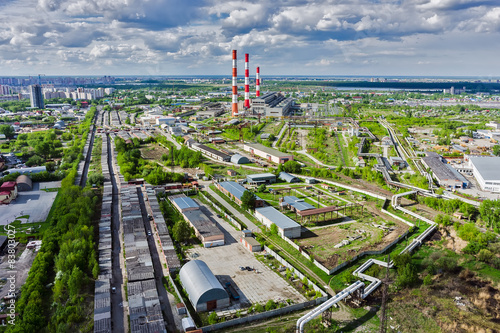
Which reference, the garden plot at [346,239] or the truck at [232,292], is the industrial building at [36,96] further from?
the truck at [232,292]

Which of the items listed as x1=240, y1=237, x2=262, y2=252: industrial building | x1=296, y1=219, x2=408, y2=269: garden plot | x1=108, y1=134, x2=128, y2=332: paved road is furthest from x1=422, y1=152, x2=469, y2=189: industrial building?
x1=108, y1=134, x2=128, y2=332: paved road

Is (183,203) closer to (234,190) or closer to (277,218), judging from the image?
(234,190)

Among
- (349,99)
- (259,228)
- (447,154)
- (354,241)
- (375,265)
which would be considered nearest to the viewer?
(375,265)

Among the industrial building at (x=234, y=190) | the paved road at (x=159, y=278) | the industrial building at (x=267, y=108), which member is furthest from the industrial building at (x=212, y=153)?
the industrial building at (x=267, y=108)

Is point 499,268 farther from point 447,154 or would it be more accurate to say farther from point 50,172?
point 50,172

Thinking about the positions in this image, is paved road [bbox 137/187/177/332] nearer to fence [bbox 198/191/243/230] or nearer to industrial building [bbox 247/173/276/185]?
fence [bbox 198/191/243/230]

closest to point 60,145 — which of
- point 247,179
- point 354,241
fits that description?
point 247,179
